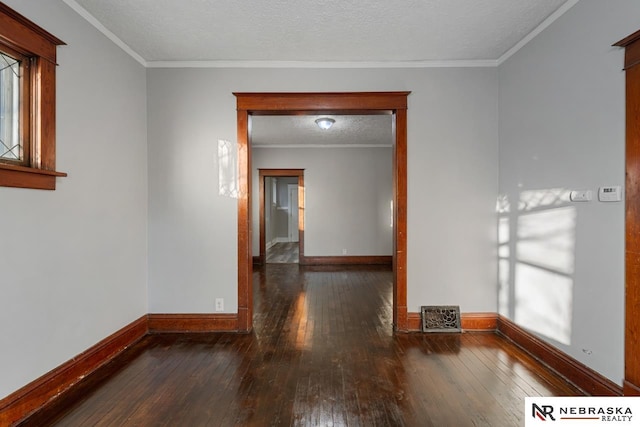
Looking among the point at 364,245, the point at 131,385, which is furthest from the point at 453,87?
the point at 364,245

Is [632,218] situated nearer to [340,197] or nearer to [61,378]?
[61,378]

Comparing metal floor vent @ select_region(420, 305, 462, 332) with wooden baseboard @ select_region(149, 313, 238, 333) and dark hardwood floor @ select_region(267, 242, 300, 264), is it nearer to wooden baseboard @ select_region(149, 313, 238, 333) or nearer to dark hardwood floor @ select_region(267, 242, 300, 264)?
wooden baseboard @ select_region(149, 313, 238, 333)

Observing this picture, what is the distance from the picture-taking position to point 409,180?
11.2 feet

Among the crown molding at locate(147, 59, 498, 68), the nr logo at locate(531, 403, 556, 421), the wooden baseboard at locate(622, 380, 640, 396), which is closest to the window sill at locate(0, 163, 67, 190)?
the crown molding at locate(147, 59, 498, 68)

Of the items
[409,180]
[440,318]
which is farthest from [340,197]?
[440,318]

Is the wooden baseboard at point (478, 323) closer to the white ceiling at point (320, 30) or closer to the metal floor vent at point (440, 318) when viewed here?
the metal floor vent at point (440, 318)

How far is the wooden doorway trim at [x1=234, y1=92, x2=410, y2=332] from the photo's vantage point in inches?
133

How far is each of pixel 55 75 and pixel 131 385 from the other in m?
2.24

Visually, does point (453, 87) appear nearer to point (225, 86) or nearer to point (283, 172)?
point (225, 86)

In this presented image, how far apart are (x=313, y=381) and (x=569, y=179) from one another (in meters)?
2.40

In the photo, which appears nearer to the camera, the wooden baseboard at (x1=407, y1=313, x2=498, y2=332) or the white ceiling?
the white ceiling

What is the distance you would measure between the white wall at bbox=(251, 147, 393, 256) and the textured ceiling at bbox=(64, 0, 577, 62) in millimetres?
4154

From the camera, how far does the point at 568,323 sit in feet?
7.94

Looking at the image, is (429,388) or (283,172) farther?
(283,172)
